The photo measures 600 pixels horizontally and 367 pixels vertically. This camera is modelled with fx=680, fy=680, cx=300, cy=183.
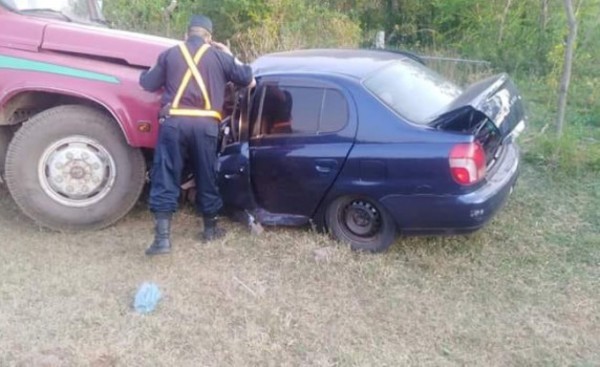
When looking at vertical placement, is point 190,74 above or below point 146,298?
above

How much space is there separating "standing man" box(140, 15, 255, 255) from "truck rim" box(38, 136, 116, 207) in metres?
0.57

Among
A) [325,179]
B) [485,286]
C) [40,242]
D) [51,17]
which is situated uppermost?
[51,17]

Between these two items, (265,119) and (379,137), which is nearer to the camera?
(379,137)

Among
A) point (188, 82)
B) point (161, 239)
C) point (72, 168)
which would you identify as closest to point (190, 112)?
point (188, 82)

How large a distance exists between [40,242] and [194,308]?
1703mm

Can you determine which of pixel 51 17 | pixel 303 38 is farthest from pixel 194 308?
pixel 303 38

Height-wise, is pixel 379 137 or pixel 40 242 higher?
pixel 379 137

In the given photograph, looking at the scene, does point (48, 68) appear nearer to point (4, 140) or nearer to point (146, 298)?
point (4, 140)

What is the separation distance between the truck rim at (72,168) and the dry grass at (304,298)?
1.18ft

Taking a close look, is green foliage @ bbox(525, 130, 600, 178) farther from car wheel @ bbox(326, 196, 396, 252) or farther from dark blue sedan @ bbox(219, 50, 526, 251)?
car wheel @ bbox(326, 196, 396, 252)

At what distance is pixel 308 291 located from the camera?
459 cm

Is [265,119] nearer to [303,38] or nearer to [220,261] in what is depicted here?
[220,261]

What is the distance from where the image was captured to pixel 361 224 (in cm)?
513

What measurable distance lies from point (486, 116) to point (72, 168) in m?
3.17
